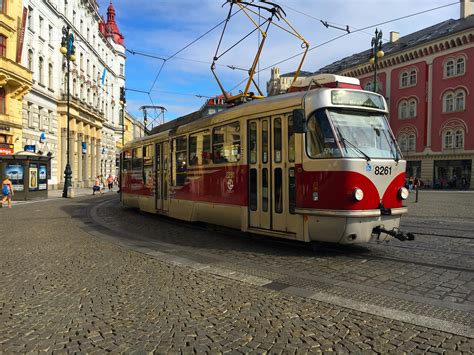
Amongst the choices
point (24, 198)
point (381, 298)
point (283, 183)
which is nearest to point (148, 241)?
point (283, 183)

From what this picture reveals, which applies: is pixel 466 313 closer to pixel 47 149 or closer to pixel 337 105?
pixel 337 105

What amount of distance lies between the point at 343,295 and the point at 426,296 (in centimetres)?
100

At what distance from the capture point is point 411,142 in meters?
49.5

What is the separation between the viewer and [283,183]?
7.65 meters

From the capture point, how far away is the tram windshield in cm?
683

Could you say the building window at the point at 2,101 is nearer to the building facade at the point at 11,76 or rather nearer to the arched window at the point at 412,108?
the building facade at the point at 11,76

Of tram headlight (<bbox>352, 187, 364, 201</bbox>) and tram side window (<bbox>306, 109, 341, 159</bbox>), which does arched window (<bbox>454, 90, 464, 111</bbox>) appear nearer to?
tram side window (<bbox>306, 109, 341, 159</bbox>)

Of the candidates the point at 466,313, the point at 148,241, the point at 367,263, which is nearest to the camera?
the point at 466,313

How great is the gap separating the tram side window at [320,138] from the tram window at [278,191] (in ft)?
2.86

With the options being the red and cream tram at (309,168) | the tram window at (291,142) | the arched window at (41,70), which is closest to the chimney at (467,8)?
the arched window at (41,70)

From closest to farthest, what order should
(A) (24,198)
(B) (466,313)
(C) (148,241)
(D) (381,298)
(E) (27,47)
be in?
1. (B) (466,313)
2. (D) (381,298)
3. (C) (148,241)
4. (A) (24,198)
5. (E) (27,47)

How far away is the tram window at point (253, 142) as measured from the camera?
834 cm

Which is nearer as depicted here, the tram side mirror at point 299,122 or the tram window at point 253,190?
the tram side mirror at point 299,122

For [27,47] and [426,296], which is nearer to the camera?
[426,296]
